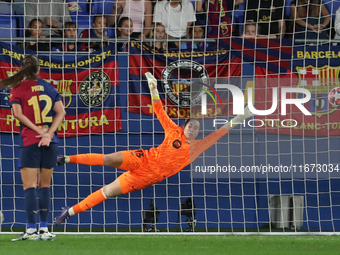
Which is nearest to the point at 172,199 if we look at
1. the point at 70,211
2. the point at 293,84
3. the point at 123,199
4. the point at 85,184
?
the point at 123,199

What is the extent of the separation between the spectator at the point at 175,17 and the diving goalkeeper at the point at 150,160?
161 cm

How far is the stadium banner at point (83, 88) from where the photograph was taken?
7.37 metres

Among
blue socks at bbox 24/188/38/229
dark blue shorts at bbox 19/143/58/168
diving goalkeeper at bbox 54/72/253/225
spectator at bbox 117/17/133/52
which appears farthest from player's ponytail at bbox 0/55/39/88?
spectator at bbox 117/17/133/52

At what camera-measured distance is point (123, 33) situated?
7.80m

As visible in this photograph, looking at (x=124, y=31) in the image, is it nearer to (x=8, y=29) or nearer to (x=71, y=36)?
(x=71, y=36)

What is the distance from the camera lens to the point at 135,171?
6.57 m

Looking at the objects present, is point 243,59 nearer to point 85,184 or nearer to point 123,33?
point 123,33

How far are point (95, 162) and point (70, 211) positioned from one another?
2.21ft

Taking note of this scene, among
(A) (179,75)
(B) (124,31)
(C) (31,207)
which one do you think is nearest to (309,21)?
(A) (179,75)

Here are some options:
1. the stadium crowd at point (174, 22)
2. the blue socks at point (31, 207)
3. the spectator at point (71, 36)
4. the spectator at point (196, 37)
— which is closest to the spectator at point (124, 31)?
the stadium crowd at point (174, 22)

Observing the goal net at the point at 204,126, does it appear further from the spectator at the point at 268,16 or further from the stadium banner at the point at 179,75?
the spectator at the point at 268,16

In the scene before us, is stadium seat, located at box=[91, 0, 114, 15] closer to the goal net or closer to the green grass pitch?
the goal net

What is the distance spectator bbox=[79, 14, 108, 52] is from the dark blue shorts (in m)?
2.97

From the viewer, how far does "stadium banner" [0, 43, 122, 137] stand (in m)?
7.37
